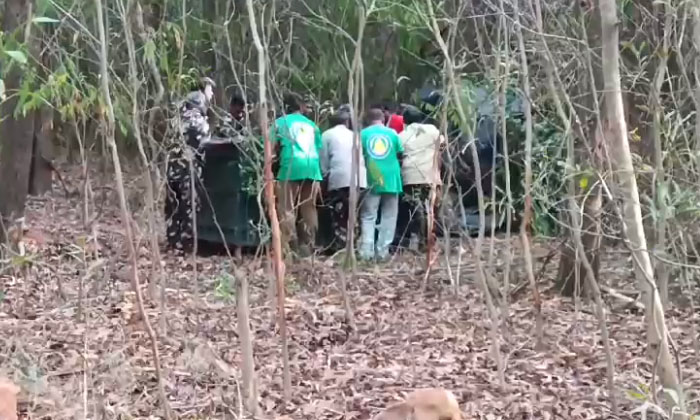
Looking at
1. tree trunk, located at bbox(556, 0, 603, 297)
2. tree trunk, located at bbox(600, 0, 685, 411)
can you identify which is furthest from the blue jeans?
tree trunk, located at bbox(600, 0, 685, 411)

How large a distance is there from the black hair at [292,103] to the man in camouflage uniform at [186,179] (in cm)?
80

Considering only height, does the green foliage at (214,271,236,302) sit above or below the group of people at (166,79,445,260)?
below

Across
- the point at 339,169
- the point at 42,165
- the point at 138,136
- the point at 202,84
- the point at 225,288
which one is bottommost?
the point at 225,288

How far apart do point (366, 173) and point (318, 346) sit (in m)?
3.66

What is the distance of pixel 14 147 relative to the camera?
31.9ft

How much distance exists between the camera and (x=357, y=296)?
7.89 metres

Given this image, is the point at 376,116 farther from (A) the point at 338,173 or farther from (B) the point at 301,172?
(B) the point at 301,172

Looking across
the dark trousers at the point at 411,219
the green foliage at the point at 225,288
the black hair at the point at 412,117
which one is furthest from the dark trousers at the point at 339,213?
the green foliage at the point at 225,288

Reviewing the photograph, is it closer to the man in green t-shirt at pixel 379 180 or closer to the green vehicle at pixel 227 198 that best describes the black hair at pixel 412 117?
the man in green t-shirt at pixel 379 180

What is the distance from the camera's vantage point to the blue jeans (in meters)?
9.87

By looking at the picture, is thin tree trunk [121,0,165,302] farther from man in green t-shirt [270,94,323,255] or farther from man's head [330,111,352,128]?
man's head [330,111,352,128]

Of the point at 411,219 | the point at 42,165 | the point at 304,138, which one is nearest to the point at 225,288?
the point at 304,138

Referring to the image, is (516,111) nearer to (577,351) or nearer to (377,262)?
(377,262)

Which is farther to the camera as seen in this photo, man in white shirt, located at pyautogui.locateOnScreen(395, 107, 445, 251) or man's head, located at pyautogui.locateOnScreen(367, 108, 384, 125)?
man in white shirt, located at pyautogui.locateOnScreen(395, 107, 445, 251)
